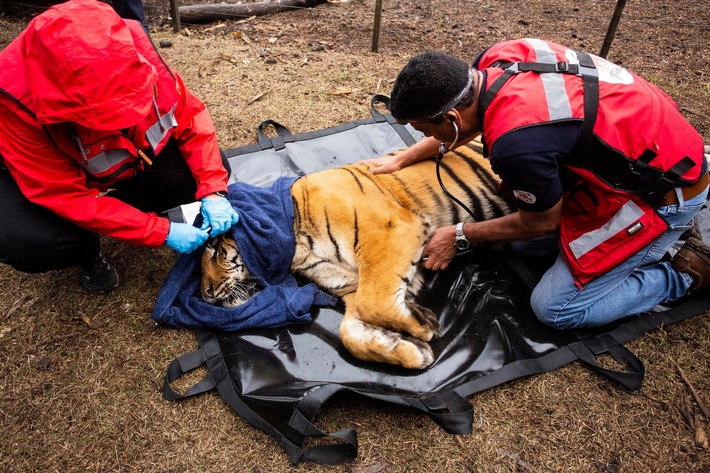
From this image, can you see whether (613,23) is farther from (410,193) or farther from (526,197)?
(526,197)

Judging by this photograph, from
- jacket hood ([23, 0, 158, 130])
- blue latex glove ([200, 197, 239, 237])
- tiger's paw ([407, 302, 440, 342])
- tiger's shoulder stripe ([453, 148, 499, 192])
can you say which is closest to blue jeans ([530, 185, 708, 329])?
tiger's paw ([407, 302, 440, 342])

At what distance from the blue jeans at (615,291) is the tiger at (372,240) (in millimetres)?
710

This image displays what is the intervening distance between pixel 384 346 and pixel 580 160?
57.9 inches

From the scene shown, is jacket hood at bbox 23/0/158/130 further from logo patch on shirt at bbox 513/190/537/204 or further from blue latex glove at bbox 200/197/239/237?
logo patch on shirt at bbox 513/190/537/204

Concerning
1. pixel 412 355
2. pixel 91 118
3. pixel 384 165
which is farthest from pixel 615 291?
pixel 91 118

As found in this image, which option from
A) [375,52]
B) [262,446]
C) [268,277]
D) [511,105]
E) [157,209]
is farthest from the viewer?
[375,52]

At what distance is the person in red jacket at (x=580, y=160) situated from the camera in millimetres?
2262

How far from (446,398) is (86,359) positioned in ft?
7.23

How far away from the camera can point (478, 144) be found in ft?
12.4

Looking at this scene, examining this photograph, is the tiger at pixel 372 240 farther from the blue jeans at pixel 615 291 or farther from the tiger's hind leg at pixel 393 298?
the blue jeans at pixel 615 291

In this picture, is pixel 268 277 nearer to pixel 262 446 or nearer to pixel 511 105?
pixel 262 446

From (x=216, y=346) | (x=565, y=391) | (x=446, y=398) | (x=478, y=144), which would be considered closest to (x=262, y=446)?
(x=216, y=346)

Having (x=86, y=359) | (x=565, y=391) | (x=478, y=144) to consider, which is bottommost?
(x=86, y=359)

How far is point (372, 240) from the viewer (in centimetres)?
317
